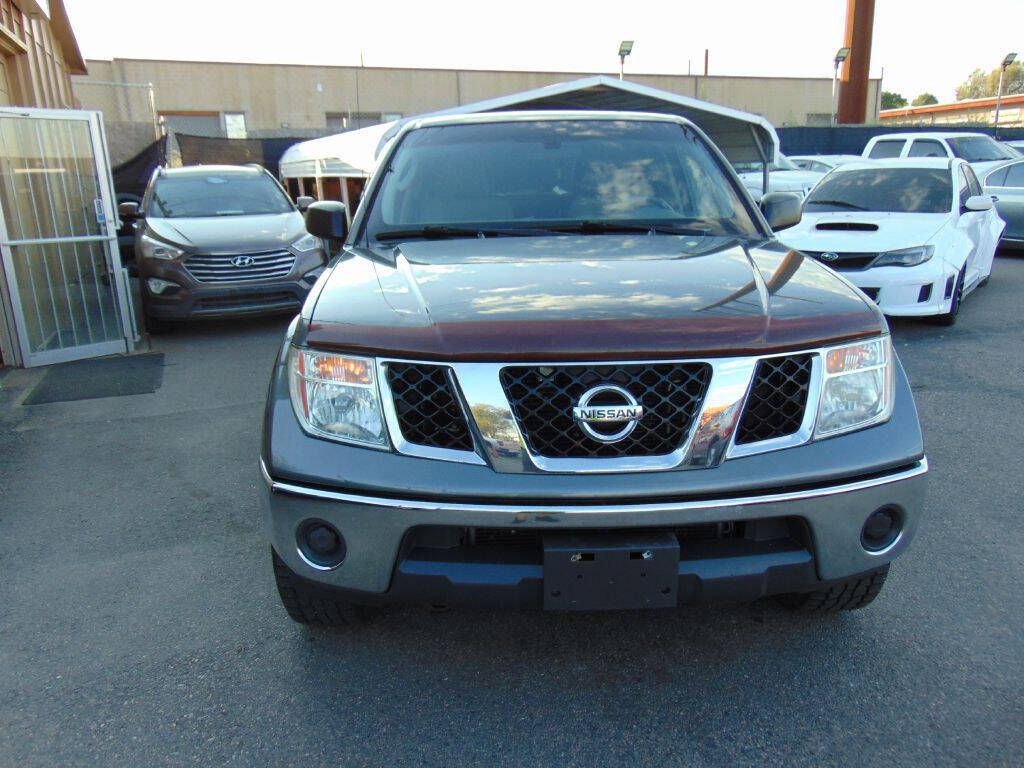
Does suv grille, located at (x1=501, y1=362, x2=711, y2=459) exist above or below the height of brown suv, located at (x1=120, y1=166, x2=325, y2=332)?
above

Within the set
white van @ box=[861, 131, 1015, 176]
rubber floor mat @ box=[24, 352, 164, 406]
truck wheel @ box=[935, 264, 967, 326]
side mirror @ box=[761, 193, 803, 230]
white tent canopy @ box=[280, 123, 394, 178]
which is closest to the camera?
side mirror @ box=[761, 193, 803, 230]

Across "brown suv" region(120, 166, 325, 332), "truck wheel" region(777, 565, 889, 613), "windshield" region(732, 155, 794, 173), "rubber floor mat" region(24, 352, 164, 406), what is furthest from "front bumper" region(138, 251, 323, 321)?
"windshield" region(732, 155, 794, 173)

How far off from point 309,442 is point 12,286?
564 centimetres

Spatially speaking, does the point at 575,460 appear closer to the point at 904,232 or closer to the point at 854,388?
the point at 854,388

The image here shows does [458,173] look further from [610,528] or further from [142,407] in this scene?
[142,407]

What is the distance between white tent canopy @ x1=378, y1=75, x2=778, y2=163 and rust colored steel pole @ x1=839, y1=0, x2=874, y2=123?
18377 mm

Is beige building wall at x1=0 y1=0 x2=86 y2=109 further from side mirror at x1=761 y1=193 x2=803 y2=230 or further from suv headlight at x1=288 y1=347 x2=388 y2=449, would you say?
suv headlight at x1=288 y1=347 x2=388 y2=449

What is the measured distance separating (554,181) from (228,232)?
550cm

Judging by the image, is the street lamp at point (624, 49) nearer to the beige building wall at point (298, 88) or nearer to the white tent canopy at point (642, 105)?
the white tent canopy at point (642, 105)

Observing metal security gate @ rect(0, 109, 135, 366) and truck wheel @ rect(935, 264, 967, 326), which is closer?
metal security gate @ rect(0, 109, 135, 366)

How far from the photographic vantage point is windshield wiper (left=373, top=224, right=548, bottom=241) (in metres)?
3.12

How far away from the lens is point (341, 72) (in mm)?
38156

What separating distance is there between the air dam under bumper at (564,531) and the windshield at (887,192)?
662 cm

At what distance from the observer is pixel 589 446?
205cm
